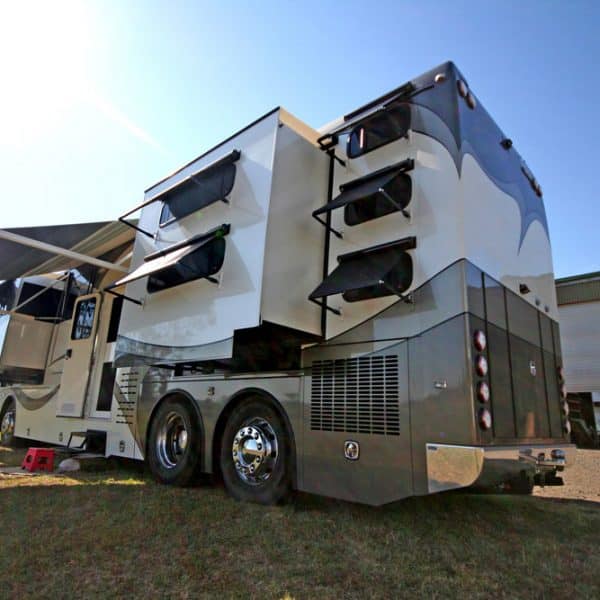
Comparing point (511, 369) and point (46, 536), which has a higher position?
point (511, 369)

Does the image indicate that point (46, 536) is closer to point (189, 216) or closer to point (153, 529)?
point (153, 529)

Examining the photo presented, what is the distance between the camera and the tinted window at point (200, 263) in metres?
4.16

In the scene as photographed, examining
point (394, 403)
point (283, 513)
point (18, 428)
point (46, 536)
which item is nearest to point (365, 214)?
point (394, 403)

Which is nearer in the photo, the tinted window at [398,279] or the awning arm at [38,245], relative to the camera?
the tinted window at [398,279]

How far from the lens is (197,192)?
15.6 feet

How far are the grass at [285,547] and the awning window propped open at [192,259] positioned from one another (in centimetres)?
202

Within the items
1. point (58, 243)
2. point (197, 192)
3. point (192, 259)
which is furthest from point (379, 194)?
point (58, 243)

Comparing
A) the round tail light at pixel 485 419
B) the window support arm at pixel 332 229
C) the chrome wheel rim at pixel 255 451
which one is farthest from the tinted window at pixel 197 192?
the round tail light at pixel 485 419

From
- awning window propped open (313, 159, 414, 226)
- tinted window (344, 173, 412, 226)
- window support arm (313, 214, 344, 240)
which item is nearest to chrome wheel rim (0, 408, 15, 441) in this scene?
window support arm (313, 214, 344, 240)

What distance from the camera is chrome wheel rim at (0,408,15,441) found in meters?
8.55

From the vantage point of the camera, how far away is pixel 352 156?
3.96 metres

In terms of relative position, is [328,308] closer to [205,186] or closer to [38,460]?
[205,186]

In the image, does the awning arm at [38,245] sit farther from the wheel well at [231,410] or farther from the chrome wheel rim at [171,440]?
the wheel well at [231,410]

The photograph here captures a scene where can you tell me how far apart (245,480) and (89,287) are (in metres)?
5.35
